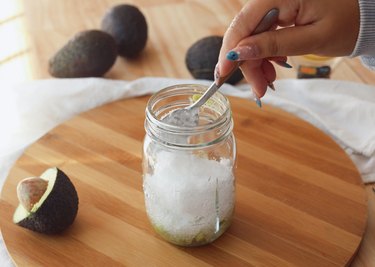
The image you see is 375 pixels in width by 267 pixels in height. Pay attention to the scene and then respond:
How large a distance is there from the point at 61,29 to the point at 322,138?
77 centimetres

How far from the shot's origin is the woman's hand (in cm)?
66

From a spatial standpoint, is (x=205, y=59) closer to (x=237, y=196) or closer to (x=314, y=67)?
(x=314, y=67)

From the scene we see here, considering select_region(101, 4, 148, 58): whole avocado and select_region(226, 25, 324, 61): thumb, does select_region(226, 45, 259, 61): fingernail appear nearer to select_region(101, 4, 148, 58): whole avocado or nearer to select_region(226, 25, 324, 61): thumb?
select_region(226, 25, 324, 61): thumb

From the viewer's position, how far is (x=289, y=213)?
0.81m

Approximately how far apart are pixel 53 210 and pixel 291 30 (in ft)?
1.36

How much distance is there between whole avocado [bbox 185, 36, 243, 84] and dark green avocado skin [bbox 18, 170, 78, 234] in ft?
1.51

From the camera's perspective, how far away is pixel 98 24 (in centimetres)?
138

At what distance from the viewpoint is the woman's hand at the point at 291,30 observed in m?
0.66

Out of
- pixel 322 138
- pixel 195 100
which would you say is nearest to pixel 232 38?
pixel 195 100

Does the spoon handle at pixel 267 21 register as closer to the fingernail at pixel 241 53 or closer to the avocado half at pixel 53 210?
the fingernail at pixel 241 53

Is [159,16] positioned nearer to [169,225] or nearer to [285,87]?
[285,87]

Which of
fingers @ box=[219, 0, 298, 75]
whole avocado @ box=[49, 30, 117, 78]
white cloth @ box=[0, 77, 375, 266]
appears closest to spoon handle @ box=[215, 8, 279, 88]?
fingers @ box=[219, 0, 298, 75]

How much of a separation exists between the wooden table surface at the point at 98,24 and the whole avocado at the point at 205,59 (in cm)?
6

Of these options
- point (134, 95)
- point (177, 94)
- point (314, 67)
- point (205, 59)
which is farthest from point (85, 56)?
point (314, 67)
